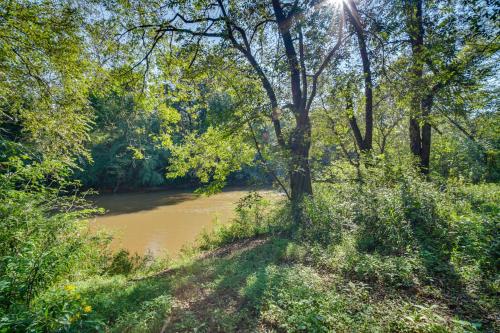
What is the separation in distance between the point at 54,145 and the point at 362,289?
6260 mm

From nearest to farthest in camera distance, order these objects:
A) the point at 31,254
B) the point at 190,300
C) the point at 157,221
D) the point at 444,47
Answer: the point at 31,254 < the point at 190,300 < the point at 444,47 < the point at 157,221

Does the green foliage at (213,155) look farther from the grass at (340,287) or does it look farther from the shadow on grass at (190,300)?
the shadow on grass at (190,300)

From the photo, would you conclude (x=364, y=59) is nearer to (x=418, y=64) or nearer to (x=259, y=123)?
(x=418, y=64)

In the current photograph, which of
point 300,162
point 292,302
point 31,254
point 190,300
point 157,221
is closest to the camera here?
point 292,302

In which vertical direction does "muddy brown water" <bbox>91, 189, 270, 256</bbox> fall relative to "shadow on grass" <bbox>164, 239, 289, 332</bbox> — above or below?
below

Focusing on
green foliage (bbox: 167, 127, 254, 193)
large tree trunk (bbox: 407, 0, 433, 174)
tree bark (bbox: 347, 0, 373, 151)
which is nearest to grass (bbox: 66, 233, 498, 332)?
green foliage (bbox: 167, 127, 254, 193)

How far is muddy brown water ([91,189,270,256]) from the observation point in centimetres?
884

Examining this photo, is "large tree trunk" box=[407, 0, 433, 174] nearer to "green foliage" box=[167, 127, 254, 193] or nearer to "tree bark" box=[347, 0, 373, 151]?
"tree bark" box=[347, 0, 373, 151]

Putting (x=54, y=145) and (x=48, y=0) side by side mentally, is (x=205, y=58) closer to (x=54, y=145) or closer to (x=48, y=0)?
(x=48, y=0)

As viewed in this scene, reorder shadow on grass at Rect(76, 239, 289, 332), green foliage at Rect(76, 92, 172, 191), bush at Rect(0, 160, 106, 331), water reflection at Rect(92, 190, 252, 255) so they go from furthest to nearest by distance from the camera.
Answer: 1. green foliage at Rect(76, 92, 172, 191)
2. water reflection at Rect(92, 190, 252, 255)
3. shadow on grass at Rect(76, 239, 289, 332)
4. bush at Rect(0, 160, 106, 331)

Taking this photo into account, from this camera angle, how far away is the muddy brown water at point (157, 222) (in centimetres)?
884

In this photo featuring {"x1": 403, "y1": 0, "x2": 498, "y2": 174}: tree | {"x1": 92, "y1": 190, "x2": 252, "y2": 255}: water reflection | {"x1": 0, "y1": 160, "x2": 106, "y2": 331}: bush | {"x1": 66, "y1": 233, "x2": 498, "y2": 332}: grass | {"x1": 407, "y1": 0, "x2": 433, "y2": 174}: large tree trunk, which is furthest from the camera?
{"x1": 92, "y1": 190, "x2": 252, "y2": 255}: water reflection

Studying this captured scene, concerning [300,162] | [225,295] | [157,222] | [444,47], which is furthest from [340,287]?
[157,222]

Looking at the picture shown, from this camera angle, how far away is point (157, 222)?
12367 millimetres
